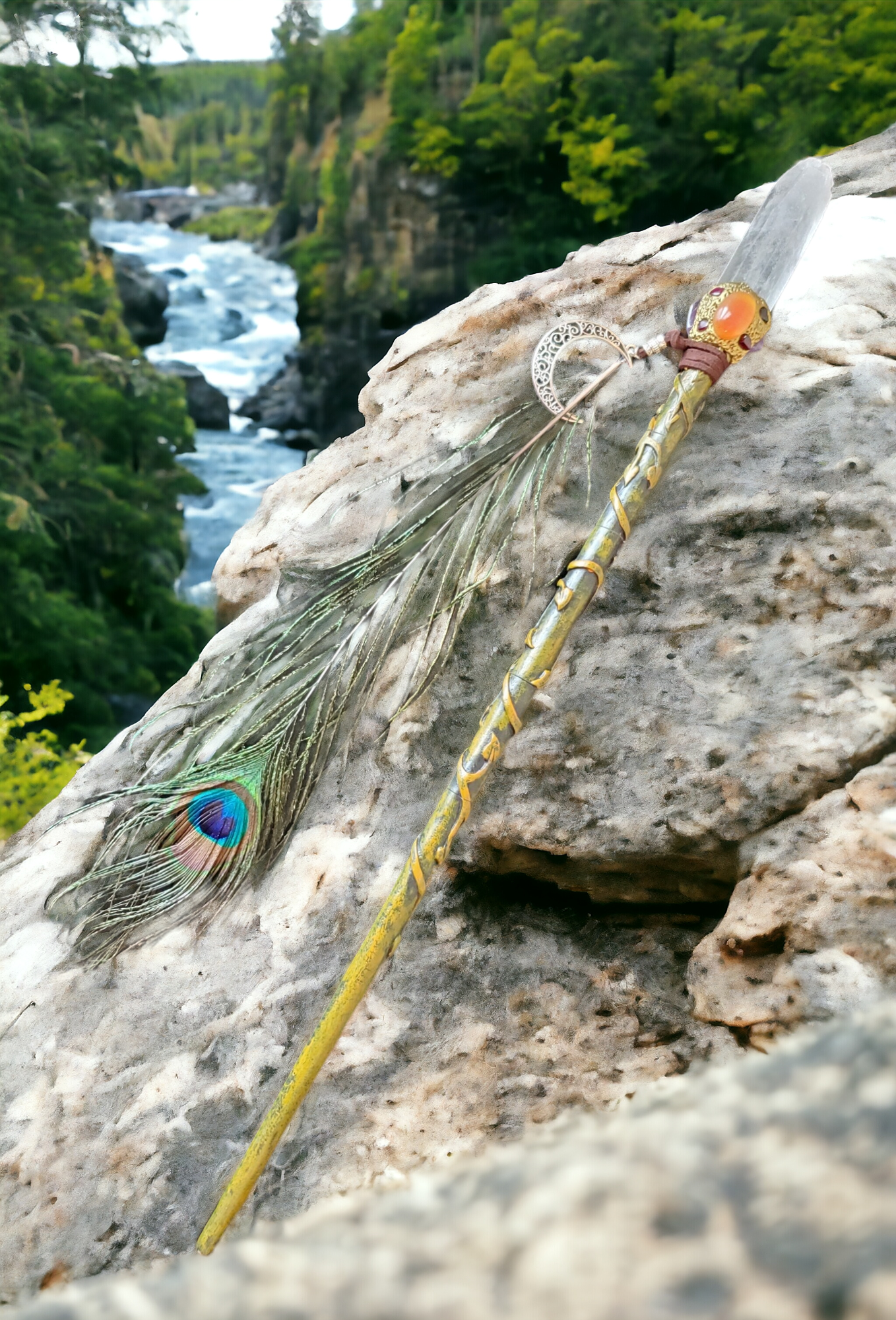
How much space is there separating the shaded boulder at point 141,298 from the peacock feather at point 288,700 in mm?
3169

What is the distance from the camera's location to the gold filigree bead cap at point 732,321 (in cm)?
123

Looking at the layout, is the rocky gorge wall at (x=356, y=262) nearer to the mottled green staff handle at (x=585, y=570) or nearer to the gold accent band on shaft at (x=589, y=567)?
the mottled green staff handle at (x=585, y=570)

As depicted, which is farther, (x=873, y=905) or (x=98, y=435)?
(x=98, y=435)

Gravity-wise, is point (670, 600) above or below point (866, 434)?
below

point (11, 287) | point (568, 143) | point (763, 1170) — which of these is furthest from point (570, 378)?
point (11, 287)

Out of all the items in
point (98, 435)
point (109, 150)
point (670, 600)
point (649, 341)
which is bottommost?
point (98, 435)

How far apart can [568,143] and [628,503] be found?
88.7 inches

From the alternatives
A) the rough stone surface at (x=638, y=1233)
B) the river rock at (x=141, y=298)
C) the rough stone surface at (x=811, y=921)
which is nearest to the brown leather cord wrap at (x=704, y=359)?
the rough stone surface at (x=811, y=921)

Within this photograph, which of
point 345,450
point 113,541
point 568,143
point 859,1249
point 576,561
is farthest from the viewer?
point 113,541

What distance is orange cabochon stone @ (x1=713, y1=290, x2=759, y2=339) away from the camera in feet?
4.05

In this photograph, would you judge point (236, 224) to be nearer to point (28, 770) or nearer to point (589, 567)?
point (28, 770)

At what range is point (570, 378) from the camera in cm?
144

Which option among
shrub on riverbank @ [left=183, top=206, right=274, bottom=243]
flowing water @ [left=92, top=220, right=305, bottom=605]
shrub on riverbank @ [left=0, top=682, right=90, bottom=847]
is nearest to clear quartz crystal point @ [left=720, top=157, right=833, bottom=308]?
shrub on riverbank @ [left=0, top=682, right=90, bottom=847]

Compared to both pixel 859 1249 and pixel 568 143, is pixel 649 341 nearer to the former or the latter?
pixel 859 1249
